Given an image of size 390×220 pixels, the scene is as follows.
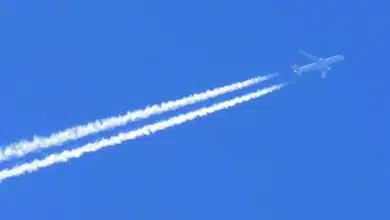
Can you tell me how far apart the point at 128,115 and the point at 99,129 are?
2402mm

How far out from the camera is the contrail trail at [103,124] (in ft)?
143

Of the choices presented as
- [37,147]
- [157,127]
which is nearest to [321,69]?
[157,127]

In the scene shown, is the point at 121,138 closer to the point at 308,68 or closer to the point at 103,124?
the point at 103,124

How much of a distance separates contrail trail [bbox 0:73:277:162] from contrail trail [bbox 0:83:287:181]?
544 millimetres

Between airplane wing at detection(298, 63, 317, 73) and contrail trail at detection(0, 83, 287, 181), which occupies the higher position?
airplane wing at detection(298, 63, 317, 73)

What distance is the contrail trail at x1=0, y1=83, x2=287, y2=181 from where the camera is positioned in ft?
144

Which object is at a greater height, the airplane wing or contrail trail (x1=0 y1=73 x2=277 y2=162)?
the airplane wing

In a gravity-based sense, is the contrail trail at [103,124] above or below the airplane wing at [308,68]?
below

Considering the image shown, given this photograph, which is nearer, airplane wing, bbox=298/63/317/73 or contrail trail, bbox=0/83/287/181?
contrail trail, bbox=0/83/287/181

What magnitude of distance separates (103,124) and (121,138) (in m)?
1.10

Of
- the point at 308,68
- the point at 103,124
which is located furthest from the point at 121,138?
the point at 308,68

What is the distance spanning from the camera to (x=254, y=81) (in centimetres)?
5422

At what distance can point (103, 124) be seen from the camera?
47.7m

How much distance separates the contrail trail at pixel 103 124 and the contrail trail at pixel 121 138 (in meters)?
0.54
